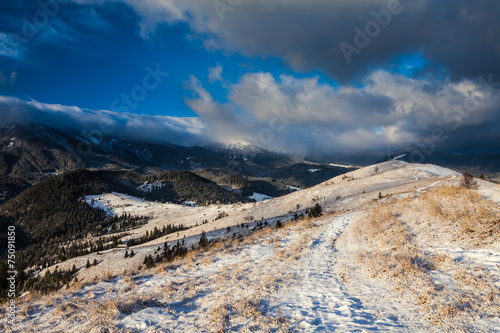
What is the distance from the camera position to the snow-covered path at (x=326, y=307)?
19.6ft

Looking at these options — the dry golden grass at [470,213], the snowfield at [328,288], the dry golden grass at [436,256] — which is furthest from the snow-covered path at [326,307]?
the dry golden grass at [470,213]

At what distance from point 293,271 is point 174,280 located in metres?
6.16

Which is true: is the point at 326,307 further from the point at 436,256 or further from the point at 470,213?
the point at 470,213

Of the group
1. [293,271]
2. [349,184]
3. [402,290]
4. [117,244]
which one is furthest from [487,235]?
[117,244]

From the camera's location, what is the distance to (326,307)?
287 inches

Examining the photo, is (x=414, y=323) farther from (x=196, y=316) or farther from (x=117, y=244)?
(x=117, y=244)

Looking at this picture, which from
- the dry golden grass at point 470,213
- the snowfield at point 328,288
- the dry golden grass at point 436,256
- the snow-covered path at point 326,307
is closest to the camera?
the dry golden grass at point 436,256

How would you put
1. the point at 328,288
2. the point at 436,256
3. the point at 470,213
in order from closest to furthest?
the point at 328,288, the point at 436,256, the point at 470,213

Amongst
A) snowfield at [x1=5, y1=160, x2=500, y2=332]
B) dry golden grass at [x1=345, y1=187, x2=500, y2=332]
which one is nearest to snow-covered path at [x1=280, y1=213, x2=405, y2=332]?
snowfield at [x1=5, y1=160, x2=500, y2=332]

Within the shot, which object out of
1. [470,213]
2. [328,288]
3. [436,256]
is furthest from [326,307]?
[470,213]

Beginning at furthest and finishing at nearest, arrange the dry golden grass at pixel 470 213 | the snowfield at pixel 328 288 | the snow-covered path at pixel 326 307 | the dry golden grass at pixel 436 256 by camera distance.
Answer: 1. the dry golden grass at pixel 470 213
2. the snowfield at pixel 328 288
3. the snow-covered path at pixel 326 307
4. the dry golden grass at pixel 436 256

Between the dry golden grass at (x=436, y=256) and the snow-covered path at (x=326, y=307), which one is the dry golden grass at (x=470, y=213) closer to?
the dry golden grass at (x=436, y=256)

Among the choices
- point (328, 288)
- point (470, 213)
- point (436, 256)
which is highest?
point (470, 213)

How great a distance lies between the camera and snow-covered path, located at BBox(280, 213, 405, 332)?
19.6 ft
